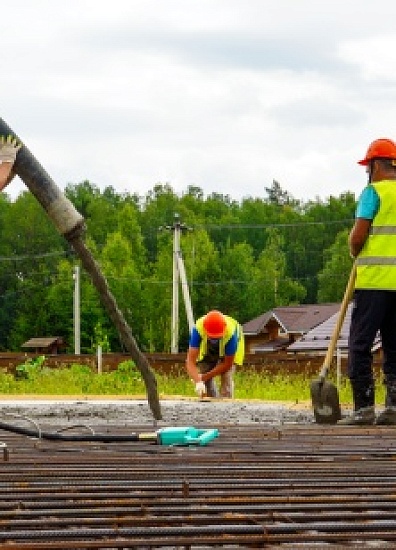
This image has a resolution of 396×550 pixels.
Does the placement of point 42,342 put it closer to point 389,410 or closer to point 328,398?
point 328,398

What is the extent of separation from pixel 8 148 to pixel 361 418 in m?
2.49

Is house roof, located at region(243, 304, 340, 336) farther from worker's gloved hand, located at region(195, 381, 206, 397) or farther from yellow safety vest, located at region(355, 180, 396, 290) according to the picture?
yellow safety vest, located at region(355, 180, 396, 290)

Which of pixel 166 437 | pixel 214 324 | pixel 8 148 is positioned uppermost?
pixel 8 148

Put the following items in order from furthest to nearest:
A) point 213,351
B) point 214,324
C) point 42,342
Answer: point 42,342, point 213,351, point 214,324

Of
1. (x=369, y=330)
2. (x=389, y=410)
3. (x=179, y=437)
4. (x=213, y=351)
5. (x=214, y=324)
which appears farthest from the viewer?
(x=213, y=351)

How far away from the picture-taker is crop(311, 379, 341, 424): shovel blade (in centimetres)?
701

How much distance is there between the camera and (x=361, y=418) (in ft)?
21.9

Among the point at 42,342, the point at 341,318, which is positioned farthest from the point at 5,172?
the point at 42,342

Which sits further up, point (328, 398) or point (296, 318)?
point (328, 398)

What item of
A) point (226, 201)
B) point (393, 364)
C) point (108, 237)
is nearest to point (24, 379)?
point (393, 364)

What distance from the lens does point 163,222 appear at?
276 feet

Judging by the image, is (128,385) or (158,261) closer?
(128,385)

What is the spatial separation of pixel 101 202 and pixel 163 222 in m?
4.75

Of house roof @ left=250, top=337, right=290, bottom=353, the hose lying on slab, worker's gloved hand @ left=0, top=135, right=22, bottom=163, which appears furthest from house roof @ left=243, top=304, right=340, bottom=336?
the hose lying on slab
